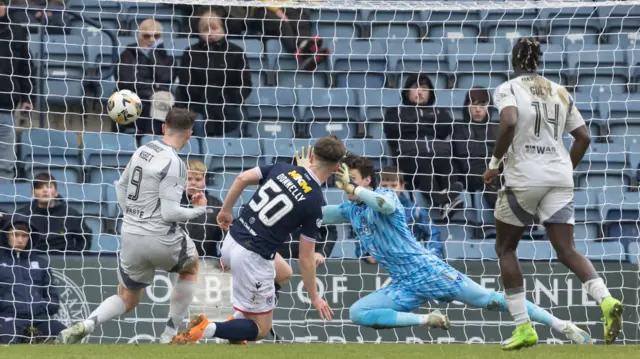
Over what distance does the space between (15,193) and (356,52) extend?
4139 millimetres

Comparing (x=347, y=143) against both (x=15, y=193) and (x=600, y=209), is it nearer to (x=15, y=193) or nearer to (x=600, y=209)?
(x=600, y=209)

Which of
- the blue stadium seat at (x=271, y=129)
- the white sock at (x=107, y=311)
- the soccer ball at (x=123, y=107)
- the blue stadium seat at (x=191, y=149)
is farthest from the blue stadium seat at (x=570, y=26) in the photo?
the white sock at (x=107, y=311)

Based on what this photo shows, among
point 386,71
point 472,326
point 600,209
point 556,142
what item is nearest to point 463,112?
point 386,71

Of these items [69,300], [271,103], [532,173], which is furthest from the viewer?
[271,103]

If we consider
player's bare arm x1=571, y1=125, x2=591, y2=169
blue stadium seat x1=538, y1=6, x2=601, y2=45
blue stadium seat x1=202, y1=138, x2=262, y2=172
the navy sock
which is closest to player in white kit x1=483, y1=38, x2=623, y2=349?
player's bare arm x1=571, y1=125, x2=591, y2=169

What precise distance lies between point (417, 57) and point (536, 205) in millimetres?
5389

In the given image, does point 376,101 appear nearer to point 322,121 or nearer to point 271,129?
point 322,121

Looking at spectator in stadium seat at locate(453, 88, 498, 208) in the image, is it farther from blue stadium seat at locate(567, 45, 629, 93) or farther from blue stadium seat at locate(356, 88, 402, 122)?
blue stadium seat at locate(567, 45, 629, 93)

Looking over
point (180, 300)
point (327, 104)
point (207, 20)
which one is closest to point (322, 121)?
point (327, 104)

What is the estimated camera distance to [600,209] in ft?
36.9

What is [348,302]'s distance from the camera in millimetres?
10109

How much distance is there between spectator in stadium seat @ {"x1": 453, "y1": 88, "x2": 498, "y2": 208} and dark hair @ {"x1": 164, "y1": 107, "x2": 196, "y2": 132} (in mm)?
4010

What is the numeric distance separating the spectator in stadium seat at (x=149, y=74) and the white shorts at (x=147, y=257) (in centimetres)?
333

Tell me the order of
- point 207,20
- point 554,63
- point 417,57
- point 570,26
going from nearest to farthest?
point 207,20
point 417,57
point 554,63
point 570,26
